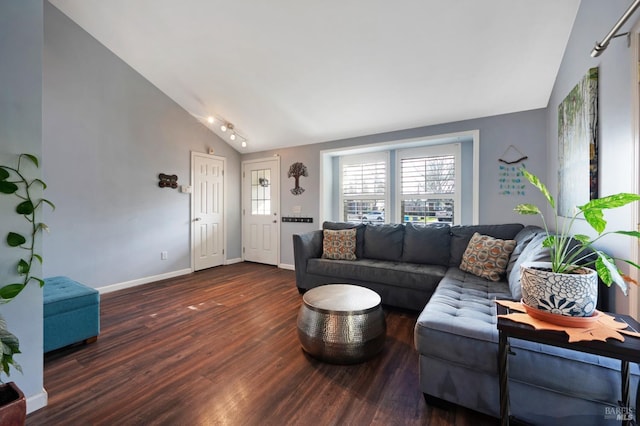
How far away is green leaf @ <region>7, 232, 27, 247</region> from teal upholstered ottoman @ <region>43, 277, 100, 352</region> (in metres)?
0.85

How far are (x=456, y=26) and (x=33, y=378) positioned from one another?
3747 mm

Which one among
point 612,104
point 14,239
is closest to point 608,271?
point 612,104

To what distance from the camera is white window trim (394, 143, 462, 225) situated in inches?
140

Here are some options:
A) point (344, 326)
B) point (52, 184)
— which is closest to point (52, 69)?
point (52, 184)

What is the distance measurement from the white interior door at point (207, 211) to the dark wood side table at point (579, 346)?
435 cm

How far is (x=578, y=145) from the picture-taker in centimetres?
193

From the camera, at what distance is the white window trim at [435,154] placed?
3.56 m

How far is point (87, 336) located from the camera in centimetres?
213

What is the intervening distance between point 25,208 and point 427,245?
3273 mm

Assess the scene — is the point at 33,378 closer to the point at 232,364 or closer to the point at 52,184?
the point at 232,364

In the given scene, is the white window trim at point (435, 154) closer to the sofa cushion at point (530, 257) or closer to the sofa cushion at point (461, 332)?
the sofa cushion at point (530, 257)

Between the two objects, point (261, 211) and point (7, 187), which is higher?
point (7, 187)

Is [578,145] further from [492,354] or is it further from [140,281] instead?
[140,281]

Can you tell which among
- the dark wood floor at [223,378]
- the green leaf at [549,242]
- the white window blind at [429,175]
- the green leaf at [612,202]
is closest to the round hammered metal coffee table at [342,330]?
the dark wood floor at [223,378]
